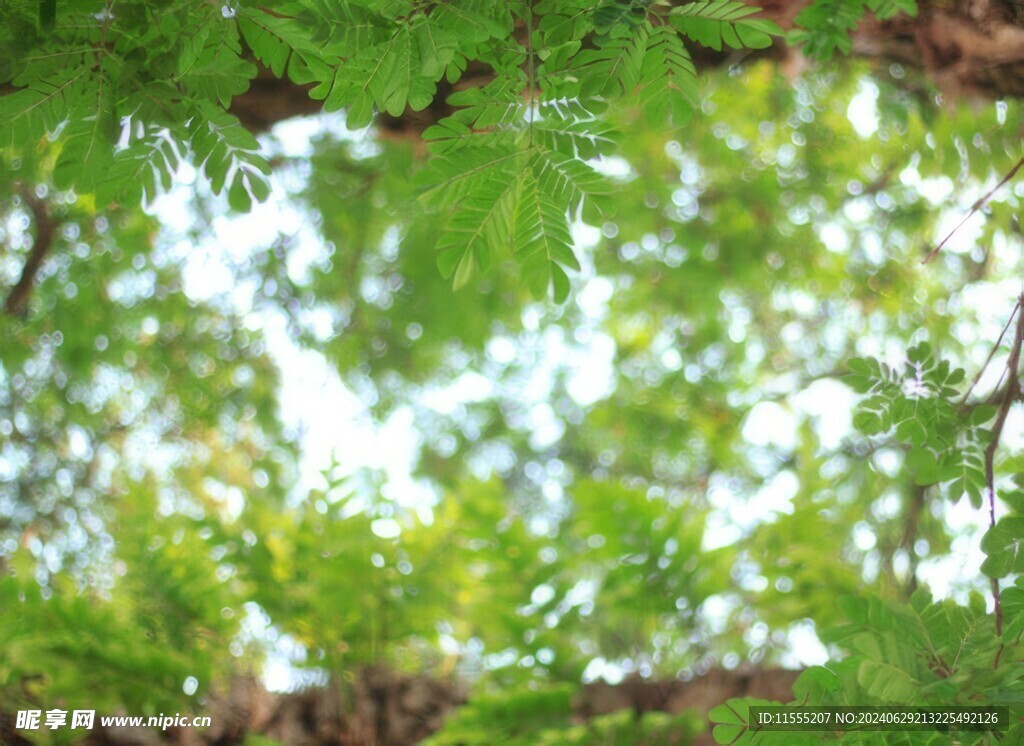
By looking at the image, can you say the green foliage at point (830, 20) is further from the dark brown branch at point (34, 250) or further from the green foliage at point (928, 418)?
the dark brown branch at point (34, 250)

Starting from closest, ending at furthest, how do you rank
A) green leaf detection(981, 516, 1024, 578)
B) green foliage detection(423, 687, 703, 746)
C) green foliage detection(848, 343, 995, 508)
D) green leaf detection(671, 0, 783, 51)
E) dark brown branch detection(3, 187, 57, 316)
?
green leaf detection(671, 0, 783, 51) → green leaf detection(981, 516, 1024, 578) → green foliage detection(848, 343, 995, 508) → green foliage detection(423, 687, 703, 746) → dark brown branch detection(3, 187, 57, 316)

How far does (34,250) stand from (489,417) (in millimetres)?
2079

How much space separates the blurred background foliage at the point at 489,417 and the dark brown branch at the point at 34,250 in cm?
3

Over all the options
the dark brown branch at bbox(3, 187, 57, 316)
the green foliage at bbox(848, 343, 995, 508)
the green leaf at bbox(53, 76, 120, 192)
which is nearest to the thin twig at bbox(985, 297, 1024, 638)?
the green foliage at bbox(848, 343, 995, 508)

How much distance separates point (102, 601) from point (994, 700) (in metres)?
2.26

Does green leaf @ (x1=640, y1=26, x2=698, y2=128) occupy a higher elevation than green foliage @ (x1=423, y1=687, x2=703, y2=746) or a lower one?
higher

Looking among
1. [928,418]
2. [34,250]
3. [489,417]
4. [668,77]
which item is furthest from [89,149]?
[489,417]

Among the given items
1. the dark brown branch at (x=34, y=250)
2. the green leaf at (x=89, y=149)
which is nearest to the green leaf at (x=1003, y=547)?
the green leaf at (x=89, y=149)

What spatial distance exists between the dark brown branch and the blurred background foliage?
1.1 inches

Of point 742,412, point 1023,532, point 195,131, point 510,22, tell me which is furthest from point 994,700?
point 742,412

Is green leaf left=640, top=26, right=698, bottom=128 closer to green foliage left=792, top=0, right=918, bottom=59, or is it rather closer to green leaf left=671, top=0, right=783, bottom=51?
green leaf left=671, top=0, right=783, bottom=51

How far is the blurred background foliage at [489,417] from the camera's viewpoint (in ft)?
7.25

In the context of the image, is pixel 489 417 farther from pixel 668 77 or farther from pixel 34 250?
pixel 668 77

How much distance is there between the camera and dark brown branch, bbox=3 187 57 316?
106 inches
